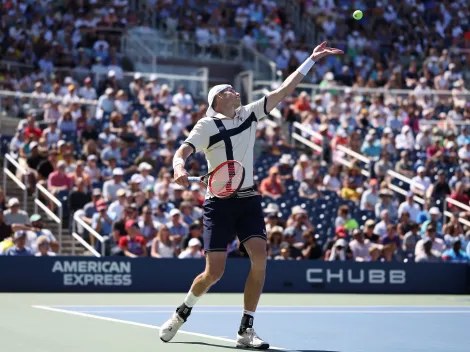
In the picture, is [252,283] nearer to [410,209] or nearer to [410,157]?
[410,209]

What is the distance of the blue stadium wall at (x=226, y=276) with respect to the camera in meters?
17.3

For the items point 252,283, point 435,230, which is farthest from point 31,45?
point 252,283

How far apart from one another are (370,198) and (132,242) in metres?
6.17

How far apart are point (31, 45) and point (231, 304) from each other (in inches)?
541

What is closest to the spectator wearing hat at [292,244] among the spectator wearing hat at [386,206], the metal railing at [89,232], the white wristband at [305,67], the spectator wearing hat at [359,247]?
the spectator wearing hat at [359,247]

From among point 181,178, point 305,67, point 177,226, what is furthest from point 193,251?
point 181,178

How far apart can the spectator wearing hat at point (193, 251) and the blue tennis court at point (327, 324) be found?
3.77 meters

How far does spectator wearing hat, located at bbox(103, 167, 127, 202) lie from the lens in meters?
20.2

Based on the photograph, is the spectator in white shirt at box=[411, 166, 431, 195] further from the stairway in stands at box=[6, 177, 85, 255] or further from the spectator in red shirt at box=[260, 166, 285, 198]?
the stairway in stands at box=[6, 177, 85, 255]

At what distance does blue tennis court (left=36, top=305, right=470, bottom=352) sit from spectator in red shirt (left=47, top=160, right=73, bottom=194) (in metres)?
6.31

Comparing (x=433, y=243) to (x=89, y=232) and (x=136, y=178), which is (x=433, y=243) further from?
(x=89, y=232)

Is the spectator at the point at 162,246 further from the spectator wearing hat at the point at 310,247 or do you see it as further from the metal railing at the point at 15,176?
the metal railing at the point at 15,176

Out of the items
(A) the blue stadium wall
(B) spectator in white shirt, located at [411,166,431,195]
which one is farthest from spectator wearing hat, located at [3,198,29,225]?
(B) spectator in white shirt, located at [411,166,431,195]

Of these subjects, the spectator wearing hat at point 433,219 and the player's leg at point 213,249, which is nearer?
the player's leg at point 213,249
